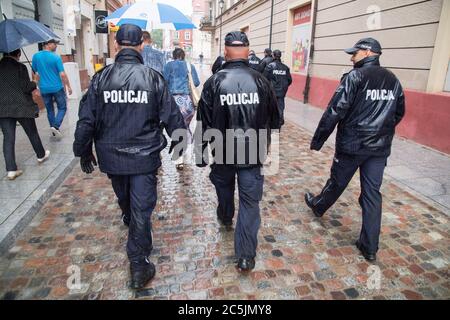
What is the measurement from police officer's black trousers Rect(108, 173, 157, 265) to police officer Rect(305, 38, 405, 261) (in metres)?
1.71

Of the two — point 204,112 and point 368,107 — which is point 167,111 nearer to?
point 204,112

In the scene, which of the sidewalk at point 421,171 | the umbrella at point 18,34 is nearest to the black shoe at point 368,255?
the sidewalk at point 421,171

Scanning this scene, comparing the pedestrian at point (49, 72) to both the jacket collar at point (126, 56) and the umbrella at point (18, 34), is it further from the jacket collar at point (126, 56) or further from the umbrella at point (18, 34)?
the jacket collar at point (126, 56)

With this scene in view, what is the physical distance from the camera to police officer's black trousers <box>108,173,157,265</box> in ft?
8.52

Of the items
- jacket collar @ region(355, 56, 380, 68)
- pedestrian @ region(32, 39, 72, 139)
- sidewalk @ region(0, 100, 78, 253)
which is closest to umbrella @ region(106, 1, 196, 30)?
pedestrian @ region(32, 39, 72, 139)

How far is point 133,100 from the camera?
2.42 m

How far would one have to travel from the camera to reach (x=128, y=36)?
8.19 ft

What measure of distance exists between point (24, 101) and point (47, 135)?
2.42 meters

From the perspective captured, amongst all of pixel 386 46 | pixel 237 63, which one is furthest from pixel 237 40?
pixel 386 46

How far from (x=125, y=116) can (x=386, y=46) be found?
23.5ft

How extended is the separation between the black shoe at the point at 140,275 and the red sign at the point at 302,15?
458 inches

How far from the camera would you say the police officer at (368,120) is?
2.87 meters

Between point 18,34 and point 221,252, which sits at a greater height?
point 18,34
